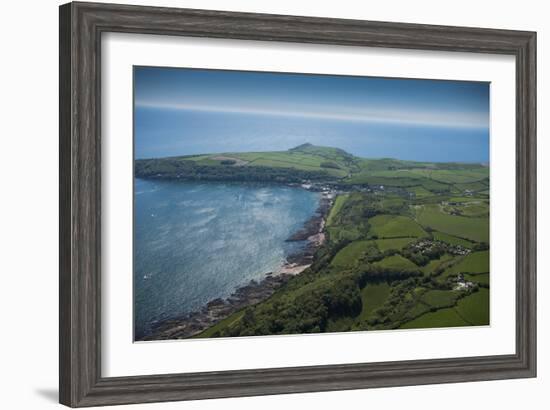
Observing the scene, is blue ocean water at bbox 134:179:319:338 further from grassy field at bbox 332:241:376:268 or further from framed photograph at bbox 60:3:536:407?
grassy field at bbox 332:241:376:268

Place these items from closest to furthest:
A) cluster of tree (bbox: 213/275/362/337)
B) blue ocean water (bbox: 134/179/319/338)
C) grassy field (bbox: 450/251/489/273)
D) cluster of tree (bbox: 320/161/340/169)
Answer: blue ocean water (bbox: 134/179/319/338)
cluster of tree (bbox: 213/275/362/337)
cluster of tree (bbox: 320/161/340/169)
grassy field (bbox: 450/251/489/273)

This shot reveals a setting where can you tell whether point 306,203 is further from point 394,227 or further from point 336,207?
point 394,227

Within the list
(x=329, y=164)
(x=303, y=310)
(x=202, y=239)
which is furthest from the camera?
(x=329, y=164)

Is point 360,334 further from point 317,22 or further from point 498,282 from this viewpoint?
point 317,22

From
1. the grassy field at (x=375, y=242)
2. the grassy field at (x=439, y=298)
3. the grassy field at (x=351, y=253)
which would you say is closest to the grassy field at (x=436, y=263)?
the grassy field at (x=375, y=242)

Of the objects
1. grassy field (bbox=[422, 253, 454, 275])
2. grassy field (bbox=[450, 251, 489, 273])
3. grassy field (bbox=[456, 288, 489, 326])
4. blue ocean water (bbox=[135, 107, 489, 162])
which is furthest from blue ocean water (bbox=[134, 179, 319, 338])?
grassy field (bbox=[456, 288, 489, 326])

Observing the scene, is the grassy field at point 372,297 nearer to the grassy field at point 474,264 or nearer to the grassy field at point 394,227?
the grassy field at point 394,227

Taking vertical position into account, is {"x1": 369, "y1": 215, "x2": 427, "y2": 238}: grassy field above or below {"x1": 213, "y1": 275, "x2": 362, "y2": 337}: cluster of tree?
above

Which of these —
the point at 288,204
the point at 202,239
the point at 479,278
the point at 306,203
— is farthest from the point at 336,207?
the point at 479,278

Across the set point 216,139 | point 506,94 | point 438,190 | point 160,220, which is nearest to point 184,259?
point 160,220
